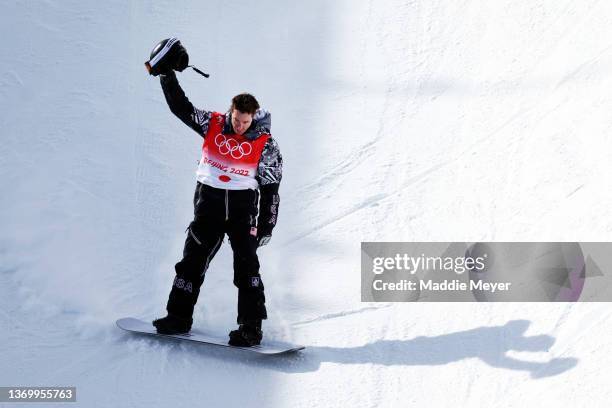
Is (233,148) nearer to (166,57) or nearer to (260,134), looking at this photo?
(260,134)

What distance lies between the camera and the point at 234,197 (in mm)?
5832

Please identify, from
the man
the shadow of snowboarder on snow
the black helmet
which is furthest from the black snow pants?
the black helmet

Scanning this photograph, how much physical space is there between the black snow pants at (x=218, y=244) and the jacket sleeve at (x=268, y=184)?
5cm

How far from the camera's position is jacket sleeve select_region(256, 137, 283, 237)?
5.83 m

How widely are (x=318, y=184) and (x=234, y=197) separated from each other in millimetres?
2173

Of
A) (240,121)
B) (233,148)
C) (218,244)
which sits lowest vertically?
(218,244)

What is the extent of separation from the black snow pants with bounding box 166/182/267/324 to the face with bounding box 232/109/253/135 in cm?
34

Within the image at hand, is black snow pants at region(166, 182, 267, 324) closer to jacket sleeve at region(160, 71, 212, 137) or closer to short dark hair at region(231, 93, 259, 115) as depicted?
jacket sleeve at region(160, 71, 212, 137)

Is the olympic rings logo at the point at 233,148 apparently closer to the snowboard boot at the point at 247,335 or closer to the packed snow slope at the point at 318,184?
the snowboard boot at the point at 247,335

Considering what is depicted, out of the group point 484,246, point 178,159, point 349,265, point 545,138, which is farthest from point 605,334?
point 178,159

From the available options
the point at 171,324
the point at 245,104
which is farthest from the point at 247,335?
the point at 245,104

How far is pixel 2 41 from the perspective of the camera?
31.3 ft

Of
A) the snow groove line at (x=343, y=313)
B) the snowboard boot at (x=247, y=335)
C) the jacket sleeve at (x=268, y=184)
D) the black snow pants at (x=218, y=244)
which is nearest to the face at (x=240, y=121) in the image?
the jacket sleeve at (x=268, y=184)

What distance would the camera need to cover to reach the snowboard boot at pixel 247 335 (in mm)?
5887
